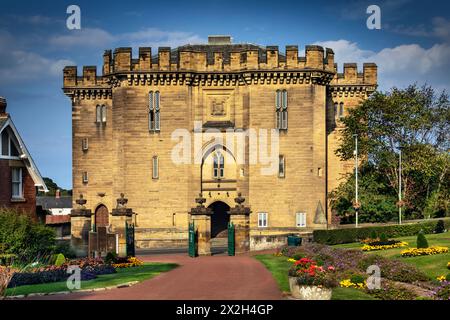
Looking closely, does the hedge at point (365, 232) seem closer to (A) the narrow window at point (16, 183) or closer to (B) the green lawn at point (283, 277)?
(B) the green lawn at point (283, 277)

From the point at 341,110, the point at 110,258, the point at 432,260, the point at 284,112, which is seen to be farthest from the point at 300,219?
the point at 432,260

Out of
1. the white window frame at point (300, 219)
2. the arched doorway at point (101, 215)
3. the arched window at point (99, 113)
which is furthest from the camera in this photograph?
the arched window at point (99, 113)

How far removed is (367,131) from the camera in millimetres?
67000

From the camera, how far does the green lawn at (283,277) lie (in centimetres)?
2798

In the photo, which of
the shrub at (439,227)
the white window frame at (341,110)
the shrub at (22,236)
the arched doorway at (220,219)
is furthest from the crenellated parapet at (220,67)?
the shrub at (22,236)

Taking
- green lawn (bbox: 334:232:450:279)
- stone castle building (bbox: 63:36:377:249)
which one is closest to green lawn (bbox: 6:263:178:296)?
green lawn (bbox: 334:232:450:279)

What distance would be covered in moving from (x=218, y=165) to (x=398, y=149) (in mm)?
15219

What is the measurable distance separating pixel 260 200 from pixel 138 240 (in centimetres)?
1069

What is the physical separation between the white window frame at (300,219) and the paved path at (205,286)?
22.9 meters

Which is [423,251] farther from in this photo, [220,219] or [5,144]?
[220,219]

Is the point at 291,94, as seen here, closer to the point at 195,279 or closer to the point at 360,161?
the point at 360,161

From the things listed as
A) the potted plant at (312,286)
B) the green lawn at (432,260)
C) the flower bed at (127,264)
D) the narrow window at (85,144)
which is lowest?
the flower bed at (127,264)

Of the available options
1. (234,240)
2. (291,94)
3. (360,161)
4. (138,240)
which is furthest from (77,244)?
(360,161)

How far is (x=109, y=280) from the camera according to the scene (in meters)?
32.8
